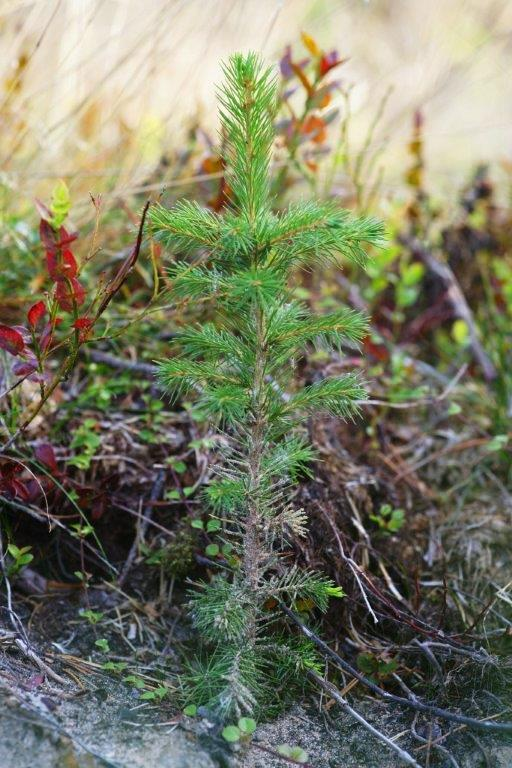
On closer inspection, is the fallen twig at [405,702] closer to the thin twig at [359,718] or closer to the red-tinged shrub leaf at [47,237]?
the thin twig at [359,718]

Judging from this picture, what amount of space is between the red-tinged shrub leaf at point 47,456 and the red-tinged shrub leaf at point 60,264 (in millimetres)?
477

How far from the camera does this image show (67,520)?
1.82 meters

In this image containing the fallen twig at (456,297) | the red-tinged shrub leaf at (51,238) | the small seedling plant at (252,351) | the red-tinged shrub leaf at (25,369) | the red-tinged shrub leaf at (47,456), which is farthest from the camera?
the fallen twig at (456,297)

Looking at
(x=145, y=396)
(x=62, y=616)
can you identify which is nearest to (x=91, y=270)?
(x=145, y=396)

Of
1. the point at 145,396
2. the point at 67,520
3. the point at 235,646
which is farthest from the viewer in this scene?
the point at 145,396

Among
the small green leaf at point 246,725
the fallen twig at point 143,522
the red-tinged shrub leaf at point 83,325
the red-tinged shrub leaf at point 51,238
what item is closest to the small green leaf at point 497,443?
the fallen twig at point 143,522

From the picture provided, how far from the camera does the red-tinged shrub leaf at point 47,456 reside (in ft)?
5.75

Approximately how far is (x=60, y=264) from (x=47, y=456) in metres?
0.52

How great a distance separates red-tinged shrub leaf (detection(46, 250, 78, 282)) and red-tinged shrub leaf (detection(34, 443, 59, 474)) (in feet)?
1.56

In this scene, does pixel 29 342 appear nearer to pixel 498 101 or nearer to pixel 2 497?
pixel 2 497

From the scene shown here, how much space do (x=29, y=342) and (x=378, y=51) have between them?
626 centimetres

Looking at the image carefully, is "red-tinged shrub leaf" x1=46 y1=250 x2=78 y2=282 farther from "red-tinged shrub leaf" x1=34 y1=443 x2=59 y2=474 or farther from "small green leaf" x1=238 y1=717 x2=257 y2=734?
"small green leaf" x1=238 y1=717 x2=257 y2=734

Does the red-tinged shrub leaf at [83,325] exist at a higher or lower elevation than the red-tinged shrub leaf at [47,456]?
higher

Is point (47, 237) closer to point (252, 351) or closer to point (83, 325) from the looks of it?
point (83, 325)
